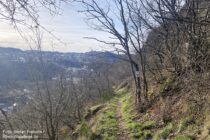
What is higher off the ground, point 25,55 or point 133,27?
point 133,27

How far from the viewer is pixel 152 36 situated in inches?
958

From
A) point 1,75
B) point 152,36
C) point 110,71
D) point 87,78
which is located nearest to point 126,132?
point 1,75

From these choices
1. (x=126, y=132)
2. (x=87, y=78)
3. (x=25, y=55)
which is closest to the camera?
(x=126, y=132)

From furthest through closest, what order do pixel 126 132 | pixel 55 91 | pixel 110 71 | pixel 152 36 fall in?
pixel 110 71
pixel 152 36
pixel 55 91
pixel 126 132

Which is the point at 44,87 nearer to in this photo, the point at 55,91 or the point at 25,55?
the point at 25,55

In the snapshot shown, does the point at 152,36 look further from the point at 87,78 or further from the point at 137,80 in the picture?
the point at 87,78

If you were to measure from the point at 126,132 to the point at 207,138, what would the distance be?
499 cm

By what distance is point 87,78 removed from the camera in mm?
59000

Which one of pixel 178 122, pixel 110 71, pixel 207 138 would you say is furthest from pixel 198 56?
pixel 110 71

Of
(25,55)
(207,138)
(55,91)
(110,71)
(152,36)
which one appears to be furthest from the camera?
(110,71)

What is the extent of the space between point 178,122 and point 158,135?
86 centimetres

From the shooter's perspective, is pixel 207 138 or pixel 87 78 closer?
pixel 207 138

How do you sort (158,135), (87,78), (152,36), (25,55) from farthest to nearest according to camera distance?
(87,78)
(152,36)
(25,55)
(158,135)

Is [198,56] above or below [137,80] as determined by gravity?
above
